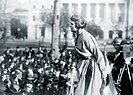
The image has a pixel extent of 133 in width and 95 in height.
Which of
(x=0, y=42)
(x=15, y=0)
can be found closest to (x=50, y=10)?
(x=15, y=0)

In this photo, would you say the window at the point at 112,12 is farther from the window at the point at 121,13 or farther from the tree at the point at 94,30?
the tree at the point at 94,30

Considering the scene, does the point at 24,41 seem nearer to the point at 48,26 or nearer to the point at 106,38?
Answer: the point at 48,26

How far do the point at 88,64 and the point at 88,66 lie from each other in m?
0.02

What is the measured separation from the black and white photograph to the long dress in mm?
1174

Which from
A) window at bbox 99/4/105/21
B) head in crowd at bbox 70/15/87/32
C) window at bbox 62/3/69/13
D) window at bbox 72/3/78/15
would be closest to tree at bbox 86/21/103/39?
window at bbox 99/4/105/21

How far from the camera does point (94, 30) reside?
504 centimetres

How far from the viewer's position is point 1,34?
529 centimetres

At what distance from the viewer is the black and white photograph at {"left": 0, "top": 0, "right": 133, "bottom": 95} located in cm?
492

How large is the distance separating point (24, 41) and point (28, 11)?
47 cm

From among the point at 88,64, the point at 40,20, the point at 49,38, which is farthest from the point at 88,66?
the point at 40,20

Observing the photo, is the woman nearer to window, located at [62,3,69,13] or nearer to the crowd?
the crowd

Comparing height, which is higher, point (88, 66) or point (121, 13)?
point (121, 13)

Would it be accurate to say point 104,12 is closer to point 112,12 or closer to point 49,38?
point 112,12

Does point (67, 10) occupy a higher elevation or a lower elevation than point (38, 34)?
higher
